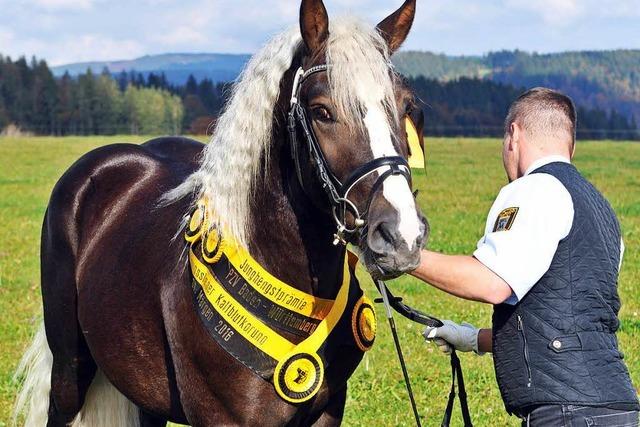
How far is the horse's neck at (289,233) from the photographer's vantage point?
3627 millimetres

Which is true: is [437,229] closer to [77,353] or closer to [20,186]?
[77,353]

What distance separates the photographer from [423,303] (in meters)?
9.92

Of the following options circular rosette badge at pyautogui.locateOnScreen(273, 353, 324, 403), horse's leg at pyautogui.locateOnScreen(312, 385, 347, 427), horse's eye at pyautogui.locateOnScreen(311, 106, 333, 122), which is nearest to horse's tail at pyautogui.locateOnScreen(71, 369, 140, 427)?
horse's leg at pyautogui.locateOnScreen(312, 385, 347, 427)

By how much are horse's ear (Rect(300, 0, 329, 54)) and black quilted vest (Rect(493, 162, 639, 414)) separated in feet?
3.17

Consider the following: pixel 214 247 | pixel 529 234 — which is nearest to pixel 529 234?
pixel 529 234

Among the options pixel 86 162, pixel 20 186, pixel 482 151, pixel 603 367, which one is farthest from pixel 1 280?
pixel 482 151

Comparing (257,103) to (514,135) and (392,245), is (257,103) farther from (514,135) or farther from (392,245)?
(514,135)

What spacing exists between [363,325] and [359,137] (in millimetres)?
991

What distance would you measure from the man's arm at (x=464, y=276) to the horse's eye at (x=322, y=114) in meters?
0.60

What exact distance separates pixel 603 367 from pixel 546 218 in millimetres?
621

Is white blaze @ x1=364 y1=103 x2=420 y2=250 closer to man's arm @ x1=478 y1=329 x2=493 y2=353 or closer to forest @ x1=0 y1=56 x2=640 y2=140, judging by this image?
man's arm @ x1=478 y1=329 x2=493 y2=353

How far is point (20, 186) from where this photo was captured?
2394cm

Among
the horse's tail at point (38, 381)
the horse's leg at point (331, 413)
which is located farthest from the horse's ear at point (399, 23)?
the horse's tail at point (38, 381)

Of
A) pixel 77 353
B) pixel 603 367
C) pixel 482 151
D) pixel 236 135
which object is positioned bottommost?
pixel 482 151
